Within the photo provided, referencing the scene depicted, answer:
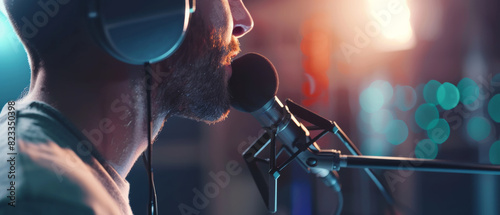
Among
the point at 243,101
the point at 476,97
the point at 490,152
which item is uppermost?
the point at 243,101

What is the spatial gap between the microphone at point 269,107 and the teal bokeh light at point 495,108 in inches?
72.2

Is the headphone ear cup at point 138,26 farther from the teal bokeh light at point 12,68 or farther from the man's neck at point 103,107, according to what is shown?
the teal bokeh light at point 12,68

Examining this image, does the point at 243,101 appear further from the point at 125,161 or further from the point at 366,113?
the point at 366,113

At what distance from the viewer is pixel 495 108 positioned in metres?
2.12

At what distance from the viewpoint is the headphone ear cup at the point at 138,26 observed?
0.45m

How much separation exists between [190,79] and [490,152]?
2022 millimetres

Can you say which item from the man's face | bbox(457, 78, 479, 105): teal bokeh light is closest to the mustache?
the man's face

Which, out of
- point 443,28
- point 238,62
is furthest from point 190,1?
point 443,28

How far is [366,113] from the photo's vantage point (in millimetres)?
2252

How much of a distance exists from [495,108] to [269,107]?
76.5 inches

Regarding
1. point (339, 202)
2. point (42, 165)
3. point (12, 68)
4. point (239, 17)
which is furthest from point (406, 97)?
point (42, 165)

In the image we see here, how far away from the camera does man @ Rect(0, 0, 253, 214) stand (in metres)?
0.41

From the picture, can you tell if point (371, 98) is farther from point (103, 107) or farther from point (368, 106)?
point (103, 107)

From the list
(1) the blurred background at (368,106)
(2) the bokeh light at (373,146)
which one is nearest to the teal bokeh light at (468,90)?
(1) the blurred background at (368,106)
